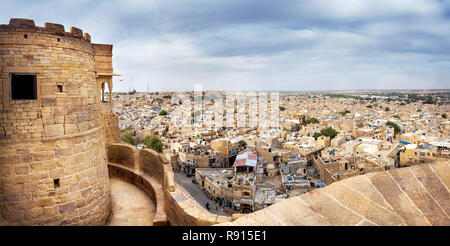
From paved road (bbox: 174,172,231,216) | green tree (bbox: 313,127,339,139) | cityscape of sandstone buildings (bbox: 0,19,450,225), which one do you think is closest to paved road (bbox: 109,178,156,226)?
cityscape of sandstone buildings (bbox: 0,19,450,225)

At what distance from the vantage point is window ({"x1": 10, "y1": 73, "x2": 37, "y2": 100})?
14.8ft

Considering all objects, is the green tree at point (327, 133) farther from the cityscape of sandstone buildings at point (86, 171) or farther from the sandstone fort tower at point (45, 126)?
the sandstone fort tower at point (45, 126)

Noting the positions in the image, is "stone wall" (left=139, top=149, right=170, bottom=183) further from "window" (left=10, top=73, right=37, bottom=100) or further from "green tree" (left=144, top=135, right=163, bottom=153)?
"green tree" (left=144, top=135, right=163, bottom=153)

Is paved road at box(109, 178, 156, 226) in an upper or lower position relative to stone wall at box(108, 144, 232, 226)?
lower

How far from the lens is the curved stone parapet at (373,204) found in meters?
1.95

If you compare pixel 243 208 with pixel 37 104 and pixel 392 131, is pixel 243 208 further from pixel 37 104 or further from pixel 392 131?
pixel 392 131

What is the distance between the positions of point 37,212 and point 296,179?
23726 mm

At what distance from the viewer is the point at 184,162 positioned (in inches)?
1272

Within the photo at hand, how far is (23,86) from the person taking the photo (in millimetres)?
4859

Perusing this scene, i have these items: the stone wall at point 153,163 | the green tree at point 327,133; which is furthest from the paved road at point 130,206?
the green tree at point 327,133

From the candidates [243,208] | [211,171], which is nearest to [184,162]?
[211,171]

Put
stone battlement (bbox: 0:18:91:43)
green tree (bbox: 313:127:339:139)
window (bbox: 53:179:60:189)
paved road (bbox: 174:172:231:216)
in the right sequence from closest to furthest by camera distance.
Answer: stone battlement (bbox: 0:18:91:43) < window (bbox: 53:179:60:189) < paved road (bbox: 174:172:231:216) < green tree (bbox: 313:127:339:139)

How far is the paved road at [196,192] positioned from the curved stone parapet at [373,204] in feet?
65.5
